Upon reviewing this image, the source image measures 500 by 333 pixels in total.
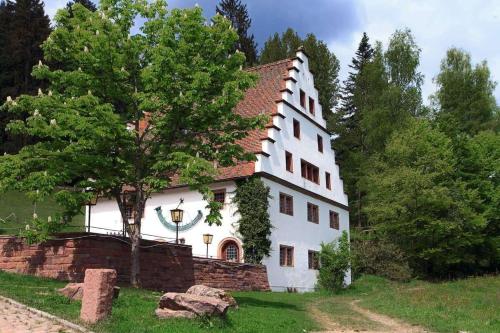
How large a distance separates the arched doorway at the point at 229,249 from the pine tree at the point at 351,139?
63.8 ft

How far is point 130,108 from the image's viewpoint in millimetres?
18609

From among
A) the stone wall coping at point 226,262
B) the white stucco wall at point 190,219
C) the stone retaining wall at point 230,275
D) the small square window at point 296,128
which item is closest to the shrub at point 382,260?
the small square window at point 296,128

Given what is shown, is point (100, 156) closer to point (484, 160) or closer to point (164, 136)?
point (164, 136)

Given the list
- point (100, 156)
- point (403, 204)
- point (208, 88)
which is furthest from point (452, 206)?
point (100, 156)

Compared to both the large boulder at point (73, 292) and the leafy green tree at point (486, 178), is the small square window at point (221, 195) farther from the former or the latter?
the leafy green tree at point (486, 178)

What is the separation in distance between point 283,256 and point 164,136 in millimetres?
12780

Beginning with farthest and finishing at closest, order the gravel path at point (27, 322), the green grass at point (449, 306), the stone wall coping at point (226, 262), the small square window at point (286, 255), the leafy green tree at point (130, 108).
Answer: the small square window at point (286, 255)
the stone wall coping at point (226, 262)
the leafy green tree at point (130, 108)
the green grass at point (449, 306)
the gravel path at point (27, 322)

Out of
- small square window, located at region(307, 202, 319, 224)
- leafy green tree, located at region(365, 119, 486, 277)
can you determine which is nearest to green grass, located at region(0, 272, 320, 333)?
small square window, located at region(307, 202, 319, 224)

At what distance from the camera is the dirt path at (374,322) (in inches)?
563

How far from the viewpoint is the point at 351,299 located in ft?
79.6

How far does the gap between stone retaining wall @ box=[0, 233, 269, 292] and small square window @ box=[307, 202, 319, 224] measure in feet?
36.6

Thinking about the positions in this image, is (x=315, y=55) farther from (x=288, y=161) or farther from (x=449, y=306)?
(x=449, y=306)

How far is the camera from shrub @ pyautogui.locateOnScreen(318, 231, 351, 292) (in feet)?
88.6

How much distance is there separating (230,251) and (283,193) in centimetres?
412
